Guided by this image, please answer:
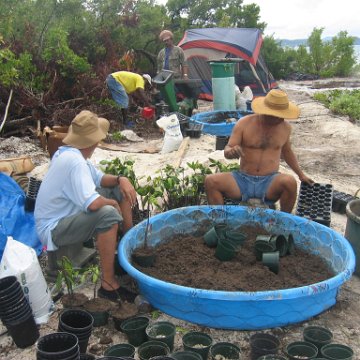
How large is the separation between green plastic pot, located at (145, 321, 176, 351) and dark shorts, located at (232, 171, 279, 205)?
179cm

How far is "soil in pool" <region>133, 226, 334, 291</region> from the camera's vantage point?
312cm

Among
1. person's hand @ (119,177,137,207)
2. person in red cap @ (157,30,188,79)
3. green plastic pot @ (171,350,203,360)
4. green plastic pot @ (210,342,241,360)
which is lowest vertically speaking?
green plastic pot @ (210,342,241,360)

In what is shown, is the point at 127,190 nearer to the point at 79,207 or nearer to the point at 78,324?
the point at 79,207

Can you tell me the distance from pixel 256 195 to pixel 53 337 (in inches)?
94.9

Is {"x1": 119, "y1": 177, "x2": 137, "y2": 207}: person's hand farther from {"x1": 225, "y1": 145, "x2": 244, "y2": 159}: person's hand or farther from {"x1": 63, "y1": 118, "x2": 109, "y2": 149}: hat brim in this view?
{"x1": 225, "y1": 145, "x2": 244, "y2": 159}: person's hand

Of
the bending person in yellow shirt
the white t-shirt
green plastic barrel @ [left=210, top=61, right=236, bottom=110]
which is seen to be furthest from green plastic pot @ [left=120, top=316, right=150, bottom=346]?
green plastic barrel @ [left=210, top=61, right=236, bottom=110]

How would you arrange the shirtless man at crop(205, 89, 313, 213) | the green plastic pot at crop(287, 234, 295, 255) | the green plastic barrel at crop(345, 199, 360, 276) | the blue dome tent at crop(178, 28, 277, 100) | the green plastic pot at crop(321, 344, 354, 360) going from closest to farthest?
the green plastic pot at crop(321, 344, 354, 360), the green plastic barrel at crop(345, 199, 360, 276), the green plastic pot at crop(287, 234, 295, 255), the shirtless man at crop(205, 89, 313, 213), the blue dome tent at crop(178, 28, 277, 100)

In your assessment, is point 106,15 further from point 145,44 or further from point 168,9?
point 168,9

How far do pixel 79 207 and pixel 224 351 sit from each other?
1416 millimetres

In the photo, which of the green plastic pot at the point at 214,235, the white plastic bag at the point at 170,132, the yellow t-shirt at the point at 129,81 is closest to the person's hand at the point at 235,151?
the green plastic pot at the point at 214,235

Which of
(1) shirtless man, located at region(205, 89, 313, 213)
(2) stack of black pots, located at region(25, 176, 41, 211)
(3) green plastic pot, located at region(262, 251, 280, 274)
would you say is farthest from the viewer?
(2) stack of black pots, located at region(25, 176, 41, 211)

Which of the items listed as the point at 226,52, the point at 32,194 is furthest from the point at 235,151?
the point at 226,52

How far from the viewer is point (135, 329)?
2.69 meters

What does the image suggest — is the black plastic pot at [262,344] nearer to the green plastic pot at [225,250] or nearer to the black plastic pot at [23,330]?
the green plastic pot at [225,250]
